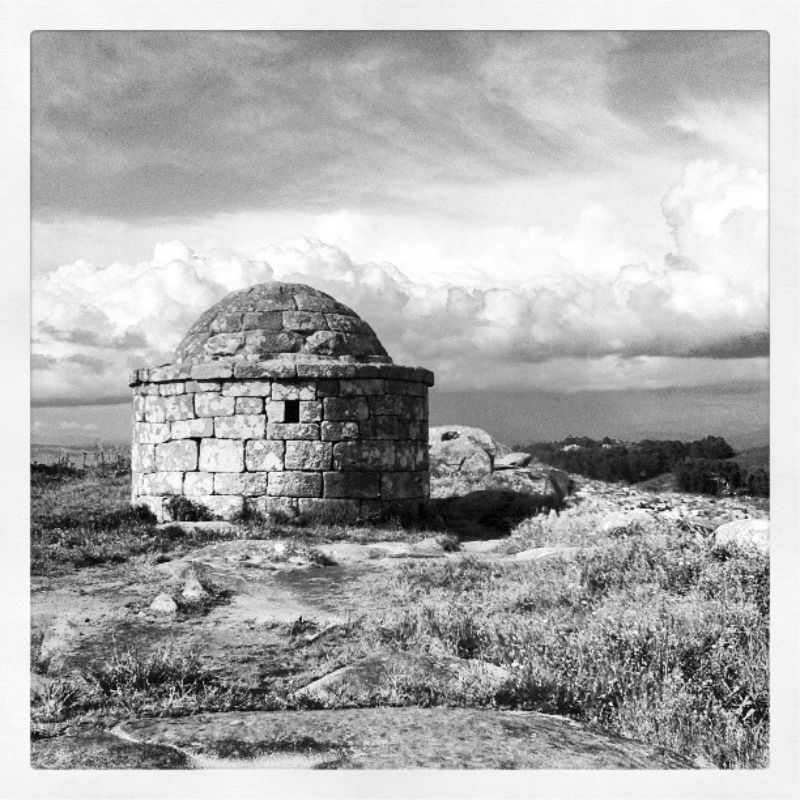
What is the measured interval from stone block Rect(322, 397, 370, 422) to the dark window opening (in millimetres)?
312

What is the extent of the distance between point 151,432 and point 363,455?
2713 mm

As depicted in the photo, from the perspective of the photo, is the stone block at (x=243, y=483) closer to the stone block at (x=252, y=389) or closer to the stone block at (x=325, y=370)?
the stone block at (x=252, y=389)

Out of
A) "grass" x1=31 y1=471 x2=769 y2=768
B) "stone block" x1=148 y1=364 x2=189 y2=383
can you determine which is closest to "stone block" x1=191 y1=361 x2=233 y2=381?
"stone block" x1=148 y1=364 x2=189 y2=383

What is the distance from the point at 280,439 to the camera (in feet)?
33.3

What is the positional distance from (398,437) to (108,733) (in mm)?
6671

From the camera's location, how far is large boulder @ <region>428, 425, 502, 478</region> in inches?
571

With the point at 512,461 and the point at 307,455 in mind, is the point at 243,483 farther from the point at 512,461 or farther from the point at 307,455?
the point at 512,461

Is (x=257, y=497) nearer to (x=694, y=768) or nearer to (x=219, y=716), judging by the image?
(x=219, y=716)

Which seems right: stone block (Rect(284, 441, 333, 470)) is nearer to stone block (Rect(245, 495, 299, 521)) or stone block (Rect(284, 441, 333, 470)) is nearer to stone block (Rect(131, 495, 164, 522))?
Answer: stone block (Rect(245, 495, 299, 521))

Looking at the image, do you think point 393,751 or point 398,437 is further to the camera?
point 398,437

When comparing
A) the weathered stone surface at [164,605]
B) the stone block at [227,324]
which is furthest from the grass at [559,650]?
the stone block at [227,324]

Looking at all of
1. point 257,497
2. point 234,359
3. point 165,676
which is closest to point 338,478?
point 257,497

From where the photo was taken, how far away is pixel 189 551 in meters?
8.70

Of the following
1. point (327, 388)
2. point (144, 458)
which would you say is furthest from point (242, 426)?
point (144, 458)
